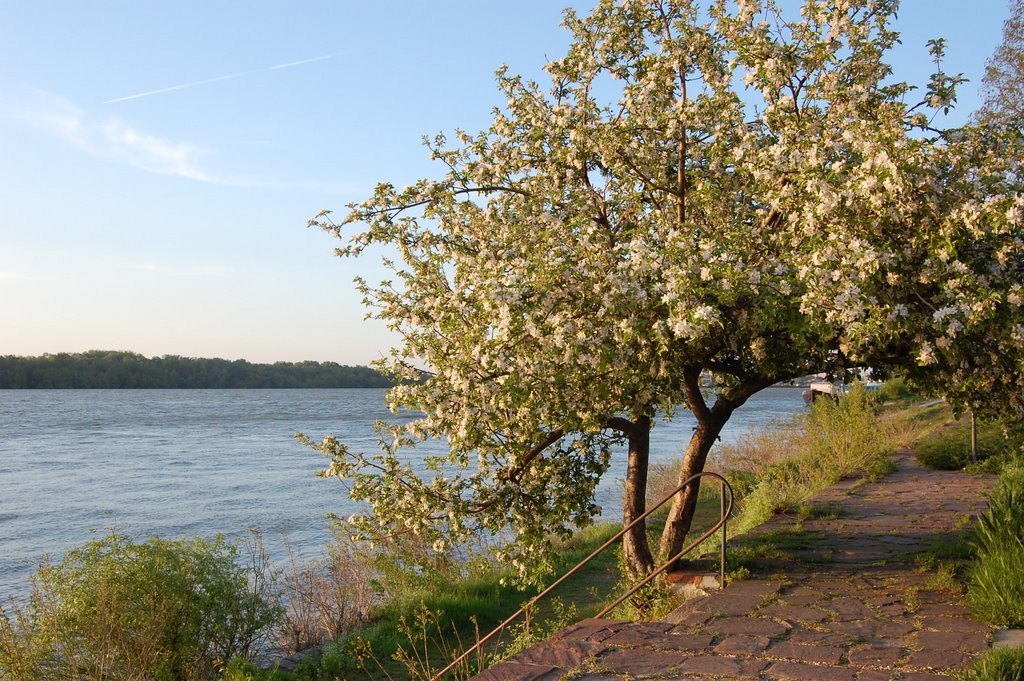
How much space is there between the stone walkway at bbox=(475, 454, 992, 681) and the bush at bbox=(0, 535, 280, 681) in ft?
14.5

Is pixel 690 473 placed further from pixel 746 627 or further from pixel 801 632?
pixel 801 632

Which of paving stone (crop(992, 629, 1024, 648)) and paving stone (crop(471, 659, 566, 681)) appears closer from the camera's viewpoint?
paving stone (crop(471, 659, 566, 681))

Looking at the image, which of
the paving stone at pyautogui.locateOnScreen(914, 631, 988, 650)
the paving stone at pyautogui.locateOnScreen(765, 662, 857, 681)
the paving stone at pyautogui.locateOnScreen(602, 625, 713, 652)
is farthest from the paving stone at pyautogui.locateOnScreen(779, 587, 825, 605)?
the paving stone at pyautogui.locateOnScreen(765, 662, 857, 681)

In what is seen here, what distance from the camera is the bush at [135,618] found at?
8.48 metres

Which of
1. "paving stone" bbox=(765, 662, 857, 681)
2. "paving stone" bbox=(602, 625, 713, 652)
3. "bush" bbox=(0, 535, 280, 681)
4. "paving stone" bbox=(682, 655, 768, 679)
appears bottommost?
"bush" bbox=(0, 535, 280, 681)

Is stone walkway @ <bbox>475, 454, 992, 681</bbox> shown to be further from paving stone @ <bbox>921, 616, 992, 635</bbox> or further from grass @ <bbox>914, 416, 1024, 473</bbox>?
grass @ <bbox>914, 416, 1024, 473</bbox>

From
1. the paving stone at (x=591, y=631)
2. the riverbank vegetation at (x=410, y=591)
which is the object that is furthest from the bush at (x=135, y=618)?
the paving stone at (x=591, y=631)

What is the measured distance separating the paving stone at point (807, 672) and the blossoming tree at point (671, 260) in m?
2.18

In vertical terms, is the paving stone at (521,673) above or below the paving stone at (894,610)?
above

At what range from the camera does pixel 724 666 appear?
5547 millimetres

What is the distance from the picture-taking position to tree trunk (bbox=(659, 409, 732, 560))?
884cm

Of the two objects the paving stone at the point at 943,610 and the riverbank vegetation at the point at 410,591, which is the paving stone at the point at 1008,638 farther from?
the paving stone at the point at 943,610

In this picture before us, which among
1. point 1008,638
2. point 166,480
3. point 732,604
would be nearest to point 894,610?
point 1008,638

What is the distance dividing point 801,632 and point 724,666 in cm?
107
